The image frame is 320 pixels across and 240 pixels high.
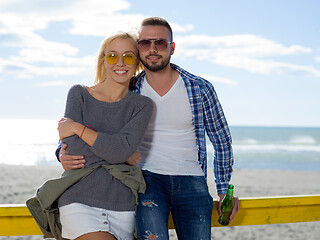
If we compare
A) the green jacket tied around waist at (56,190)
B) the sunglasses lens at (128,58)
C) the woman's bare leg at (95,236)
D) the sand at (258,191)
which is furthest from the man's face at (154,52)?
the sand at (258,191)

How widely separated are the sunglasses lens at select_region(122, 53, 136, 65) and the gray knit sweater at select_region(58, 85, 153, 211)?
0.23 meters

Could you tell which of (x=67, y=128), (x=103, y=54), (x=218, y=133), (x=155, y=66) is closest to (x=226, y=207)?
(x=218, y=133)

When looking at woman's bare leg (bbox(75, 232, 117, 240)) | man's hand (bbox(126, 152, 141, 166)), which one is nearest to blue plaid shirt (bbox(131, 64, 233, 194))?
man's hand (bbox(126, 152, 141, 166))

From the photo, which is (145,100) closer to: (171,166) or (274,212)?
(171,166)

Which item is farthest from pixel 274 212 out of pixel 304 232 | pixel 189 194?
pixel 304 232

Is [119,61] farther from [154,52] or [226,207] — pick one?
[226,207]

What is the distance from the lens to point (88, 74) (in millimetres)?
2738

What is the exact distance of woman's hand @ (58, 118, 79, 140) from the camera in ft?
7.28

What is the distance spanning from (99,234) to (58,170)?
11097 millimetres

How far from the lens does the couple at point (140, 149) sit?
221cm

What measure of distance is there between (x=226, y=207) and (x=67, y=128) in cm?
119

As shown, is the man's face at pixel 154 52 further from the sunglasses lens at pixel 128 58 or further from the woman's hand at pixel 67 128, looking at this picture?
the woman's hand at pixel 67 128

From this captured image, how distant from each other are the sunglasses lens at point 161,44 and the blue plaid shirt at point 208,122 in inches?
9.2

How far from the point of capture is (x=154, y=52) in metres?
2.69
